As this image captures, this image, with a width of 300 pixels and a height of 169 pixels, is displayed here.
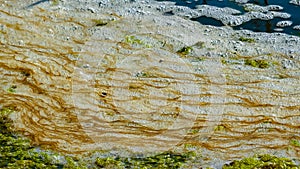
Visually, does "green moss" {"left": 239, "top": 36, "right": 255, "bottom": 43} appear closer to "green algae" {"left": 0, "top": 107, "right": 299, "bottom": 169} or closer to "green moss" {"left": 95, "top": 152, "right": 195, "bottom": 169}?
"green algae" {"left": 0, "top": 107, "right": 299, "bottom": 169}

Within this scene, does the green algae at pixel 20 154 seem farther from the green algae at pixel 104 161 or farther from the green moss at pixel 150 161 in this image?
the green moss at pixel 150 161

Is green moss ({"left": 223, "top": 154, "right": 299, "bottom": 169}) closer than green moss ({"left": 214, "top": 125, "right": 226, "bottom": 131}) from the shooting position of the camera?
Yes

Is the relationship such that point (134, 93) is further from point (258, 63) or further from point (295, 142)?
point (295, 142)

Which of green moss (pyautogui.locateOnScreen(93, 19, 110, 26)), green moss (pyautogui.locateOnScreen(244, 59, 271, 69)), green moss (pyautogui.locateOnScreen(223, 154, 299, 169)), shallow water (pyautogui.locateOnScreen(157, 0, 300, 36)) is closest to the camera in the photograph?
green moss (pyautogui.locateOnScreen(223, 154, 299, 169))

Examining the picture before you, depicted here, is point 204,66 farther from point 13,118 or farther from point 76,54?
point 13,118

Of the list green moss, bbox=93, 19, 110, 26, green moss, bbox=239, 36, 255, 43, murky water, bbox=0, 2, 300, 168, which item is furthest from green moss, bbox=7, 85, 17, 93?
green moss, bbox=239, 36, 255, 43

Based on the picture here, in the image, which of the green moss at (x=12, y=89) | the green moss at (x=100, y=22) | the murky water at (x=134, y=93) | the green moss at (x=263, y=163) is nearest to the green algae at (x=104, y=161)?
the green moss at (x=263, y=163)
